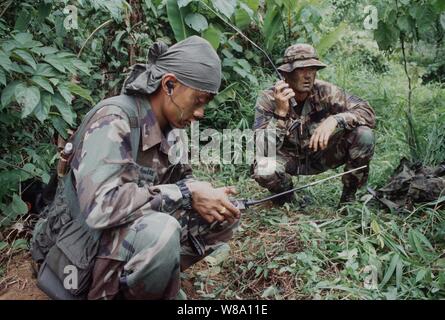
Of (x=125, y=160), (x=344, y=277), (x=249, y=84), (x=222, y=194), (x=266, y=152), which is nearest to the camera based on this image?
(x=125, y=160)

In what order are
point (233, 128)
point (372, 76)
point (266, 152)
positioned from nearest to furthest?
point (266, 152)
point (233, 128)
point (372, 76)

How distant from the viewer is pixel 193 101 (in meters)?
2.41

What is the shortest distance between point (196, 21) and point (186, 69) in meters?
2.95

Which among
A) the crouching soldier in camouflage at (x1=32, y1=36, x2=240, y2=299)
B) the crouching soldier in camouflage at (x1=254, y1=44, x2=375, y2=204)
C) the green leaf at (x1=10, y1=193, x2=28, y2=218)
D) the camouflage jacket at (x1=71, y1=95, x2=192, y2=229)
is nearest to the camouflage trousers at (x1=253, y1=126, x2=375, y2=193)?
the crouching soldier in camouflage at (x1=254, y1=44, x2=375, y2=204)

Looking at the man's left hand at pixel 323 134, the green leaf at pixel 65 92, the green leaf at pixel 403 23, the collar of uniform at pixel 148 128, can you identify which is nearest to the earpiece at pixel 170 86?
the collar of uniform at pixel 148 128

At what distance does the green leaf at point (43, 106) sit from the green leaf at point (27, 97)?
9 centimetres

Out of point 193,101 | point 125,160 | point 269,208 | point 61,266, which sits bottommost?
point 269,208

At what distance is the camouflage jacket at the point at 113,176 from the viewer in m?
2.11

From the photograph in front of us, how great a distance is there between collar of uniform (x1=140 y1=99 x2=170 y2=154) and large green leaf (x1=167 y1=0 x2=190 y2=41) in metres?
2.96

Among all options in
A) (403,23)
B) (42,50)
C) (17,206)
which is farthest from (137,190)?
(403,23)
